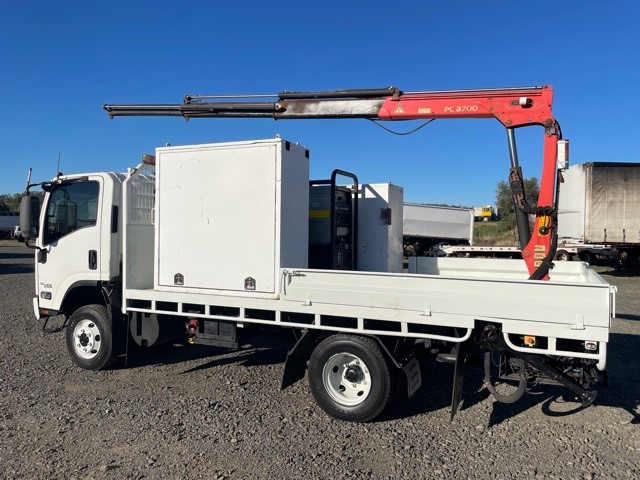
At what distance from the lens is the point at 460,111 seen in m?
5.81

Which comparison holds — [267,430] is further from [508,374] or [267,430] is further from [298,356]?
[508,374]

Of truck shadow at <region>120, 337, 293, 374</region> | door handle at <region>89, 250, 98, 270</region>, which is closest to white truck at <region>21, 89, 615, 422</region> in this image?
door handle at <region>89, 250, 98, 270</region>

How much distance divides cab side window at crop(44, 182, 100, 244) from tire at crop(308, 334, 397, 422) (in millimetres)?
3547

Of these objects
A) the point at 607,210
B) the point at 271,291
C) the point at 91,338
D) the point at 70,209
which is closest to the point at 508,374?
the point at 271,291

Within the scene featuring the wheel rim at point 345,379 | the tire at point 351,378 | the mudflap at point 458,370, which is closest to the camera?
the mudflap at point 458,370

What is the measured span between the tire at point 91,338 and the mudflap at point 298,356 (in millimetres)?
2500

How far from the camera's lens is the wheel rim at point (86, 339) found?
6.25 m

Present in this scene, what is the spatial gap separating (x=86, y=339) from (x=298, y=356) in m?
3.03

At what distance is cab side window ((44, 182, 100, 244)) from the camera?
20.7 feet

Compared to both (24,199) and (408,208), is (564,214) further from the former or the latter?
(24,199)

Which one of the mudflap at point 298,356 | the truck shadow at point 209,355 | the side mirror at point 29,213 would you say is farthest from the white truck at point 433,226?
the mudflap at point 298,356

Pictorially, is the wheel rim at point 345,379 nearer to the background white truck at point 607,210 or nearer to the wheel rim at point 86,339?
the wheel rim at point 86,339

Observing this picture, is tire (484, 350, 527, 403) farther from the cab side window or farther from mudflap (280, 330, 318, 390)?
the cab side window

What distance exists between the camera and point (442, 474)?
12.5 ft
